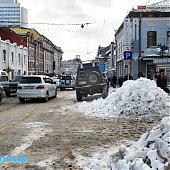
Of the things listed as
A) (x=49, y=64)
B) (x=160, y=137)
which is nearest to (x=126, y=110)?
(x=160, y=137)

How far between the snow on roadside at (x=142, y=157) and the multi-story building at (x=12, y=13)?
2071cm

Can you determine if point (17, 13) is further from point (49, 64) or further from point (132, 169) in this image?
point (49, 64)

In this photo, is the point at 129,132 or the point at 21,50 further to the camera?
the point at 21,50

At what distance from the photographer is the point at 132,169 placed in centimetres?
460

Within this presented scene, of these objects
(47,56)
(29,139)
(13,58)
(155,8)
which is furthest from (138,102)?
(47,56)

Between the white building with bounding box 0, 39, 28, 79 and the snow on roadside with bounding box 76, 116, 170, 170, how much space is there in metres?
33.4

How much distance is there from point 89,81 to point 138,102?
6946 millimetres

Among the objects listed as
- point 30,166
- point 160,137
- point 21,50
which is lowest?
point 30,166

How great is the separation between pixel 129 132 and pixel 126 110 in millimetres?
3211

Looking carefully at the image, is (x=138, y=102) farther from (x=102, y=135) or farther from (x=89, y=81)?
(x=89, y=81)

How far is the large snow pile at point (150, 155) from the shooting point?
14.8 ft

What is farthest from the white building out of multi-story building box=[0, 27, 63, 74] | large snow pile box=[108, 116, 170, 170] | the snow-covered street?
large snow pile box=[108, 116, 170, 170]

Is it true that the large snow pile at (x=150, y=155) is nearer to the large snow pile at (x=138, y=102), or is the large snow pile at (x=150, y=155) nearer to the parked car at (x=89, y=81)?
the large snow pile at (x=138, y=102)

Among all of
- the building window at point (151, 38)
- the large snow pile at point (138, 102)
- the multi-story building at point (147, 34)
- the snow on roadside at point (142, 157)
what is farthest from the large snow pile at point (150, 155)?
the building window at point (151, 38)
